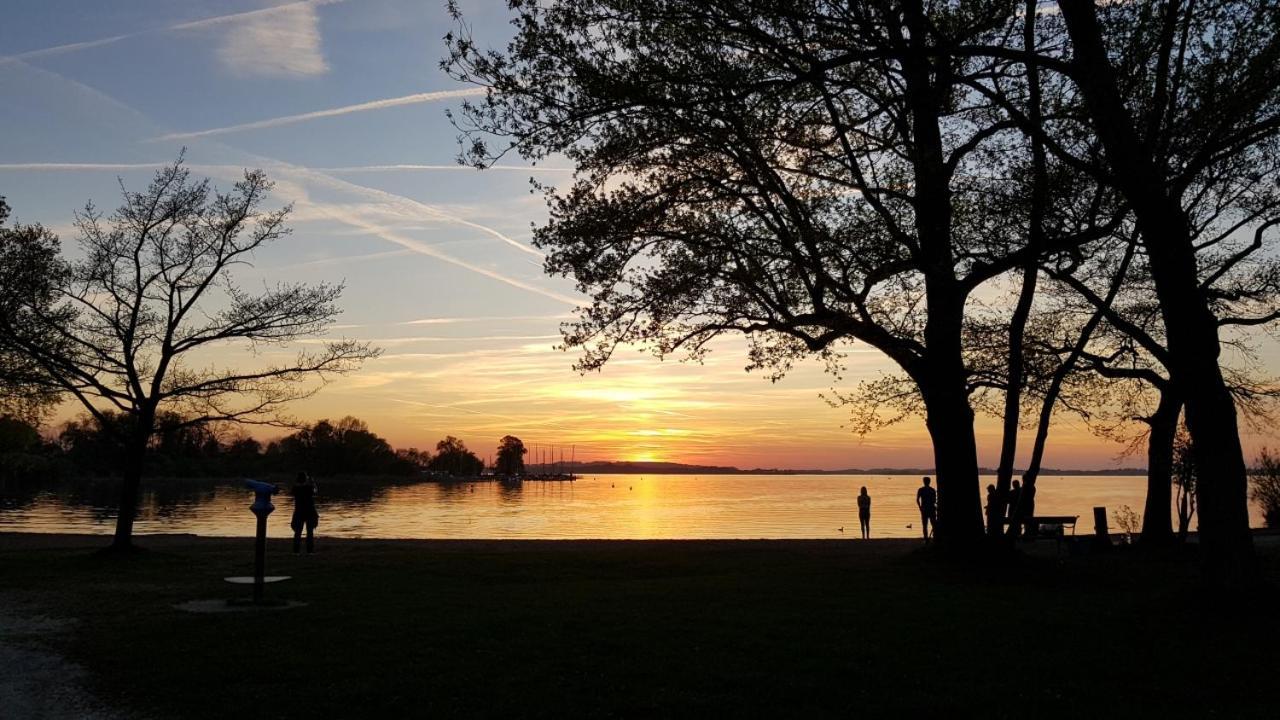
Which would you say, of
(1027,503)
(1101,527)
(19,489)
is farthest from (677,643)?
(19,489)

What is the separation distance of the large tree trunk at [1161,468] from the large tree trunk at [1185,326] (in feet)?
39.9

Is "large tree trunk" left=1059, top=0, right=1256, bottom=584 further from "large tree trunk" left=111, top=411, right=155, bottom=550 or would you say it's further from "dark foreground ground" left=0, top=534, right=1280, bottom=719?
"large tree trunk" left=111, top=411, right=155, bottom=550

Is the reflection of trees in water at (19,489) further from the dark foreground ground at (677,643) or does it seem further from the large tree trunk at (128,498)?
the dark foreground ground at (677,643)

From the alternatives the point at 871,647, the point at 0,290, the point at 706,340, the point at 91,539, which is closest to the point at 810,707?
the point at 871,647

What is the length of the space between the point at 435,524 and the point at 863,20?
2270 inches

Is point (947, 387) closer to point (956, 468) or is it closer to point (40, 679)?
point (956, 468)

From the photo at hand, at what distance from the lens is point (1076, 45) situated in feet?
40.6

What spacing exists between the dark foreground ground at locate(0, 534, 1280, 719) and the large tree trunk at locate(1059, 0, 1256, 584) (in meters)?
0.81

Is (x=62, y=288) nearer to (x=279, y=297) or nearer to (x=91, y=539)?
(x=279, y=297)

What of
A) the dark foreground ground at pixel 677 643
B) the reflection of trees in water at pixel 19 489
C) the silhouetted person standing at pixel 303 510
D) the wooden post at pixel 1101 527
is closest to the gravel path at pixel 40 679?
the dark foreground ground at pixel 677 643

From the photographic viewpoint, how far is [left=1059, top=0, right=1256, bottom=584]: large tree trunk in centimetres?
1192

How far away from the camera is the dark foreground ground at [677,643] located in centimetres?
764

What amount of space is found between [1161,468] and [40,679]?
2478 cm

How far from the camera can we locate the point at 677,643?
32.9ft
